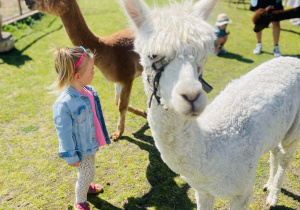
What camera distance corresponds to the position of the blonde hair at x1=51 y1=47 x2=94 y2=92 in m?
2.03

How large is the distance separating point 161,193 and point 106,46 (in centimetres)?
184

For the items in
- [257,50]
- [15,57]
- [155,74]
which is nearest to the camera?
[155,74]

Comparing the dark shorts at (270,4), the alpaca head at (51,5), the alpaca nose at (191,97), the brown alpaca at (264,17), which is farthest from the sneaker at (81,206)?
the dark shorts at (270,4)

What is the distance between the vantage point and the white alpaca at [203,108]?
4.26 feet

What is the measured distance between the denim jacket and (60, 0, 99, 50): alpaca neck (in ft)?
3.40

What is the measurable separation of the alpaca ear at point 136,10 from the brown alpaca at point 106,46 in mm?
1452

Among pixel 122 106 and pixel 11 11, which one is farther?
pixel 11 11

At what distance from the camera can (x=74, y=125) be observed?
213 centimetres

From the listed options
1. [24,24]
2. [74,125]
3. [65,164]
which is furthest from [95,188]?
[24,24]

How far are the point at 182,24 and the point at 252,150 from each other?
1008 millimetres

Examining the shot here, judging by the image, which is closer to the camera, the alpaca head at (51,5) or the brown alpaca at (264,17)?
the alpaca head at (51,5)

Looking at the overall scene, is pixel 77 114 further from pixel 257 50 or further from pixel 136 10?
pixel 257 50

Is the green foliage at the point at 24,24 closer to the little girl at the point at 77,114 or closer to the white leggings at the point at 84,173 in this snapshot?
the little girl at the point at 77,114

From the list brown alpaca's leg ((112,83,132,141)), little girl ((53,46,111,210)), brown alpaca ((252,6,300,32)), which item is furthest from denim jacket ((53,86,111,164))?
brown alpaca ((252,6,300,32))
